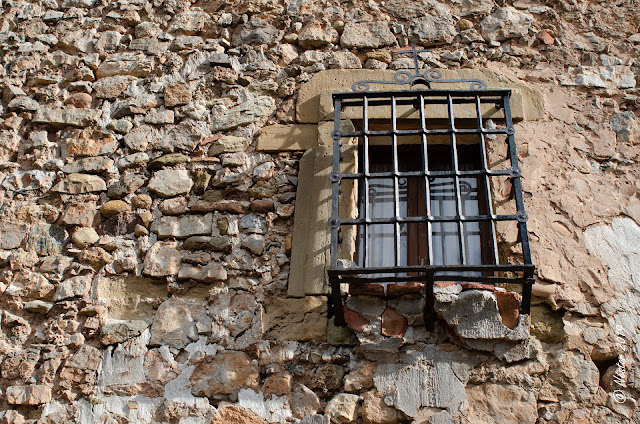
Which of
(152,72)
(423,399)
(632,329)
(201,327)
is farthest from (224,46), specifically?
(632,329)

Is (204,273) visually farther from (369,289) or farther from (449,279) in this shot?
(449,279)

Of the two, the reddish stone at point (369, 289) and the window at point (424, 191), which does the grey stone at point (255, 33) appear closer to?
the window at point (424, 191)

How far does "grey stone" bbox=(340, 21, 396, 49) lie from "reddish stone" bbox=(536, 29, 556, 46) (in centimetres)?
82

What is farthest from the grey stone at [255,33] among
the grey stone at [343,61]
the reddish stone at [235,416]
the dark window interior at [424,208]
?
the reddish stone at [235,416]

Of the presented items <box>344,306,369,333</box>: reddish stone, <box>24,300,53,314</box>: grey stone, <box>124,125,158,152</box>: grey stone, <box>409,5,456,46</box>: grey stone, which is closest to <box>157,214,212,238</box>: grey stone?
<box>124,125,158,152</box>: grey stone

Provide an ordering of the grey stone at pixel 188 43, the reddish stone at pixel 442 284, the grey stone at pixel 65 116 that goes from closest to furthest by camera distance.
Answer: the reddish stone at pixel 442 284
the grey stone at pixel 65 116
the grey stone at pixel 188 43

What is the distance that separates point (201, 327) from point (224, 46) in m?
1.71

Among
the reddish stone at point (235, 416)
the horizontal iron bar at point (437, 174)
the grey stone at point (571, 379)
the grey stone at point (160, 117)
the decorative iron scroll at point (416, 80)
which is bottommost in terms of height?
the reddish stone at point (235, 416)

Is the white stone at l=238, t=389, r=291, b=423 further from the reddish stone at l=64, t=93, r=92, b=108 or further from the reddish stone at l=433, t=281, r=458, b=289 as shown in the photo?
the reddish stone at l=64, t=93, r=92, b=108

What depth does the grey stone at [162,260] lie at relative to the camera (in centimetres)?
318

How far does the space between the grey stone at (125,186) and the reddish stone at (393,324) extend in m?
1.43

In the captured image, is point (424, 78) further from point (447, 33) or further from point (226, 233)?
point (226, 233)

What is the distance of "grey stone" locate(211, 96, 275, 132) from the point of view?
3592mm

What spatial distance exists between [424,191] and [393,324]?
2.44ft
